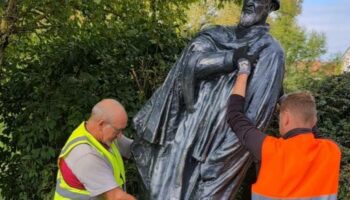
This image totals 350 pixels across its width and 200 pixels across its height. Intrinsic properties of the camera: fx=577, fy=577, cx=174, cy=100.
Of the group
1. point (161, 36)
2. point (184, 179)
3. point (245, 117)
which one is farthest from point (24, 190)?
point (245, 117)

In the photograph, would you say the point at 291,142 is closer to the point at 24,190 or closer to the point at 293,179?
the point at 293,179

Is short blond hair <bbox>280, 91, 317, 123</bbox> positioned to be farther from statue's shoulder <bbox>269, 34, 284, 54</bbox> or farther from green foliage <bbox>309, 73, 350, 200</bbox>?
green foliage <bbox>309, 73, 350, 200</bbox>

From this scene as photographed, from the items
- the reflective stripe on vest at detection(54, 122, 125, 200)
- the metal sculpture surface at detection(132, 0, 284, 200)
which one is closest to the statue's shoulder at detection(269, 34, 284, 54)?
the metal sculpture surface at detection(132, 0, 284, 200)

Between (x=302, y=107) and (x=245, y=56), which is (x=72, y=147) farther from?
(x=302, y=107)

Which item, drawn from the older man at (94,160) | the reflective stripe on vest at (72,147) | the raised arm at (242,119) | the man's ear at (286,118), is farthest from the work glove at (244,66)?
the reflective stripe on vest at (72,147)

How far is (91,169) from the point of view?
2.88m

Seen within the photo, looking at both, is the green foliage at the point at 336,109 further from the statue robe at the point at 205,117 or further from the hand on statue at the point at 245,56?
the hand on statue at the point at 245,56

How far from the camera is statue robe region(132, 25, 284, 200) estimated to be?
320cm

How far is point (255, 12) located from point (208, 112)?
2.08 feet

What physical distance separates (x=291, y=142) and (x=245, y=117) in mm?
404

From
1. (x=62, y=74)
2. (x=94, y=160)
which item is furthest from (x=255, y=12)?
(x=62, y=74)

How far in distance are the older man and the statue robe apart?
380 mm

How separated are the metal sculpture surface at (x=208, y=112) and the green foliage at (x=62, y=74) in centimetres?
202

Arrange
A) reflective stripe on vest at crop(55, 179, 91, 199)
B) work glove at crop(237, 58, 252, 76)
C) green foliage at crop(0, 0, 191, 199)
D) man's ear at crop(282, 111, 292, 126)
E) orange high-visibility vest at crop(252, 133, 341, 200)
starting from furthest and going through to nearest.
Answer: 1. green foliage at crop(0, 0, 191, 199)
2. work glove at crop(237, 58, 252, 76)
3. reflective stripe on vest at crop(55, 179, 91, 199)
4. man's ear at crop(282, 111, 292, 126)
5. orange high-visibility vest at crop(252, 133, 341, 200)
